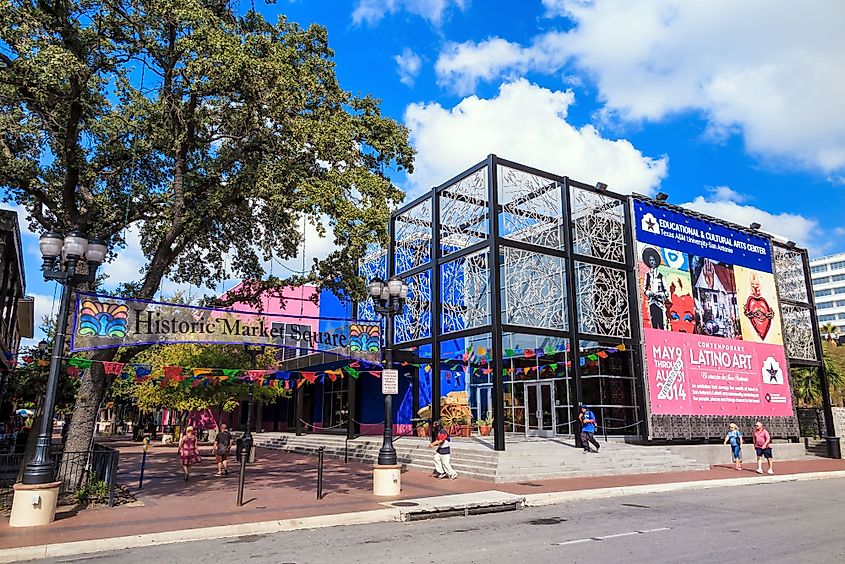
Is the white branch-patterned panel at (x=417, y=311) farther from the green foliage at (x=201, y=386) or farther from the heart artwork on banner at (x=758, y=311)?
the heart artwork on banner at (x=758, y=311)

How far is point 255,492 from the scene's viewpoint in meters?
13.6

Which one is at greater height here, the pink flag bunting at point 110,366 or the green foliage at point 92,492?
the pink flag bunting at point 110,366

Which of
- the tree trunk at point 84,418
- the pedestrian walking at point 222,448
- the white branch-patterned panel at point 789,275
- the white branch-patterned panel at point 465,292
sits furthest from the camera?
the white branch-patterned panel at point 789,275

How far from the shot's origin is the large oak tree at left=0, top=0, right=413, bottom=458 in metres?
11.8

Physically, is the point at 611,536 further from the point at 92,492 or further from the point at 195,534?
the point at 92,492

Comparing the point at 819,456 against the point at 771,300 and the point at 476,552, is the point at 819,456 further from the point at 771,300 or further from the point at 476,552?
the point at 476,552

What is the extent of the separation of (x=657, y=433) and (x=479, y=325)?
8128 mm

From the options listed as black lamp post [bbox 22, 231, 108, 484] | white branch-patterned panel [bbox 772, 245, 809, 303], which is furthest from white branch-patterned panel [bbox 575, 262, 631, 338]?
black lamp post [bbox 22, 231, 108, 484]

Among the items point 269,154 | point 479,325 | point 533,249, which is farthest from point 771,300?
point 269,154

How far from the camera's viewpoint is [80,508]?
11.2 meters

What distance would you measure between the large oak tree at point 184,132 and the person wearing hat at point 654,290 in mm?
13212

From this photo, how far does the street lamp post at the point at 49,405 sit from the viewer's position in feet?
31.4

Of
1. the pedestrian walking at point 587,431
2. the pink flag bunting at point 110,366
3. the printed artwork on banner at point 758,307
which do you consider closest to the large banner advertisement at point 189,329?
the pink flag bunting at point 110,366

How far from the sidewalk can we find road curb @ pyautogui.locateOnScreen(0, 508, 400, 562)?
334 mm
